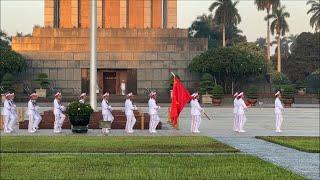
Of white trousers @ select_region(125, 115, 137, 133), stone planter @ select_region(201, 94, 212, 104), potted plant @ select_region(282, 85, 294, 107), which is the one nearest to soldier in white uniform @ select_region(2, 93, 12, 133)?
white trousers @ select_region(125, 115, 137, 133)

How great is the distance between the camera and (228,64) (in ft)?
185

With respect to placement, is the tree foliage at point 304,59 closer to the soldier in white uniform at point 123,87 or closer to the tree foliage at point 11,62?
the soldier in white uniform at point 123,87

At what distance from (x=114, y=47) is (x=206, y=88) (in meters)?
9.68

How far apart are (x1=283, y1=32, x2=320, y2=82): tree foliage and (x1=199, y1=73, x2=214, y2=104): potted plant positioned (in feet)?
131

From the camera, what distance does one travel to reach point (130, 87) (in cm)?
5672

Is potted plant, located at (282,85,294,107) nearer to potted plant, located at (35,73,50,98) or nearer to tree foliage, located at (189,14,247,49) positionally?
potted plant, located at (35,73,50,98)

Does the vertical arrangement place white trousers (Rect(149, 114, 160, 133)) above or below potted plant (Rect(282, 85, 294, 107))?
below

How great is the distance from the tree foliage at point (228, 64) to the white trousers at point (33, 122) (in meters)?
30.1

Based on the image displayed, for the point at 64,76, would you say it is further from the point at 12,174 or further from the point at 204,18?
the point at 204,18

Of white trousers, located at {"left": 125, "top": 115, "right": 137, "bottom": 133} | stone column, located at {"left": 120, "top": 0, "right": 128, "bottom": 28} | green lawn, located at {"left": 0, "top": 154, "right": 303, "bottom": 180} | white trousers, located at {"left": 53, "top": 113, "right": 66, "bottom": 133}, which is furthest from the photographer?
stone column, located at {"left": 120, "top": 0, "right": 128, "bottom": 28}

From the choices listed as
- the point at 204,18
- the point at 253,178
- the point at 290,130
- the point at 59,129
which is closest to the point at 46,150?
the point at 253,178

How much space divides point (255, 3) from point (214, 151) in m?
75.7

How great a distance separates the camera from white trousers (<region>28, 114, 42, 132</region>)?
25.5 m

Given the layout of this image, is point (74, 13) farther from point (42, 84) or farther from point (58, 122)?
point (58, 122)
